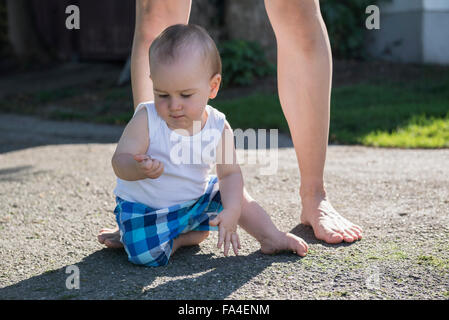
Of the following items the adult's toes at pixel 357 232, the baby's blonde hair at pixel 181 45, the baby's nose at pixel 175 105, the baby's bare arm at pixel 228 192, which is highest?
the baby's blonde hair at pixel 181 45

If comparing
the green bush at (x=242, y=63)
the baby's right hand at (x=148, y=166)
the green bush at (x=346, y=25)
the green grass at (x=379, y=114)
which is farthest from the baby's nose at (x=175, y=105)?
the green bush at (x=346, y=25)

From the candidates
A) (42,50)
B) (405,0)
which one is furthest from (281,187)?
(42,50)

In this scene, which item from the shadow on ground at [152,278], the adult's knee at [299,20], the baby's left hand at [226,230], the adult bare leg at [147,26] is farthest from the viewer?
the adult bare leg at [147,26]

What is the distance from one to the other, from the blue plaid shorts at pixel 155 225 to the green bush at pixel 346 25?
726 cm

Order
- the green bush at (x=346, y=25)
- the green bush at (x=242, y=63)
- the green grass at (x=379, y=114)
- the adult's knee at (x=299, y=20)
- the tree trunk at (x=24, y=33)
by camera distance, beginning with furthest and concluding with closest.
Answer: the tree trunk at (x=24, y=33) < the green bush at (x=346, y=25) < the green bush at (x=242, y=63) < the green grass at (x=379, y=114) < the adult's knee at (x=299, y=20)

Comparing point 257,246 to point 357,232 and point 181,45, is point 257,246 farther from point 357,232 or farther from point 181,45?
point 181,45

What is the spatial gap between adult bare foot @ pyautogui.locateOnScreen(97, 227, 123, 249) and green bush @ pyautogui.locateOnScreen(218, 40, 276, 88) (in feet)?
18.7

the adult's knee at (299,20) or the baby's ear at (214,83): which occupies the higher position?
the adult's knee at (299,20)

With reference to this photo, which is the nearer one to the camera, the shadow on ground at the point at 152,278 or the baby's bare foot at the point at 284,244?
the shadow on ground at the point at 152,278

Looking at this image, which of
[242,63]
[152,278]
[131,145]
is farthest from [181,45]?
[242,63]

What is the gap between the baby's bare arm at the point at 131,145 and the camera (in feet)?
6.28

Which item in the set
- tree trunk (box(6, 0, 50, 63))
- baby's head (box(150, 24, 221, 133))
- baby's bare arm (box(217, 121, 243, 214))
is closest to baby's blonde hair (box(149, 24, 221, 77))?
baby's head (box(150, 24, 221, 133))

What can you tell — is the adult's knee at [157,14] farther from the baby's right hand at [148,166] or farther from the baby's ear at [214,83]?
the baby's right hand at [148,166]
